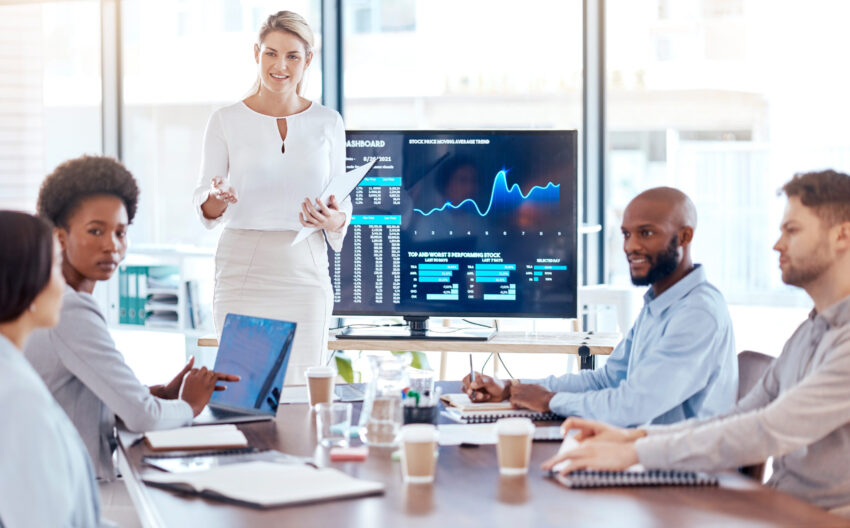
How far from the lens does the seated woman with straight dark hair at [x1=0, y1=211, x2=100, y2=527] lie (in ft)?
4.40

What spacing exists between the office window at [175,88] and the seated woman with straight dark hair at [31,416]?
171 inches

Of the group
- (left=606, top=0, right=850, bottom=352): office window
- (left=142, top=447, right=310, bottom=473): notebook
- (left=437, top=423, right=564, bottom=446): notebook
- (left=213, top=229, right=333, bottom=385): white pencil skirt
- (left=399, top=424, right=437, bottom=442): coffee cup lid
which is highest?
(left=606, top=0, right=850, bottom=352): office window

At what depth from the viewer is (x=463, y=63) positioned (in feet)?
17.9

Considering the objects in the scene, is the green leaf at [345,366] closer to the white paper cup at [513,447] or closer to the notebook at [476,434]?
the notebook at [476,434]

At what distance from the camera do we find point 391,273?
380 centimetres

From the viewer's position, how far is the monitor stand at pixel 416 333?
3.65 m

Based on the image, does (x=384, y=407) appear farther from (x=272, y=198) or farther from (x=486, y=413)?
(x=272, y=198)

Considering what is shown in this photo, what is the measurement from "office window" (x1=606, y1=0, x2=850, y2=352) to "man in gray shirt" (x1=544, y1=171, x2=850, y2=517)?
339cm

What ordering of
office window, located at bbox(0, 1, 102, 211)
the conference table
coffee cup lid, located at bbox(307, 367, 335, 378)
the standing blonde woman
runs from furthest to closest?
1. office window, located at bbox(0, 1, 102, 211)
2. the standing blonde woman
3. coffee cup lid, located at bbox(307, 367, 335, 378)
4. the conference table

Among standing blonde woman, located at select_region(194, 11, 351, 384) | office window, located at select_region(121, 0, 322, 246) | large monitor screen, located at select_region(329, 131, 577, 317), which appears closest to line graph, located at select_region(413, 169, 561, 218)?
large monitor screen, located at select_region(329, 131, 577, 317)

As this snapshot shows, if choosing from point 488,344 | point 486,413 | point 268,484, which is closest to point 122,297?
point 488,344

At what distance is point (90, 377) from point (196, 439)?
10.6 inches

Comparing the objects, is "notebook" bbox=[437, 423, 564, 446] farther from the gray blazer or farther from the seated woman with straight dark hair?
the seated woman with straight dark hair

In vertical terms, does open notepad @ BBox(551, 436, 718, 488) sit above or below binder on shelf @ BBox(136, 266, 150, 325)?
below
